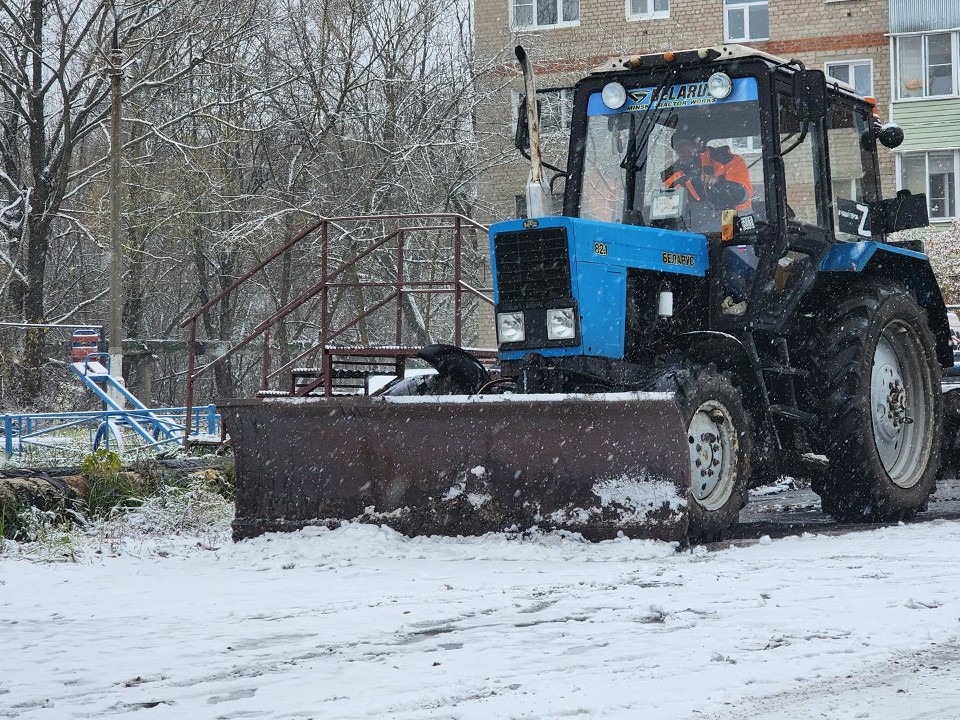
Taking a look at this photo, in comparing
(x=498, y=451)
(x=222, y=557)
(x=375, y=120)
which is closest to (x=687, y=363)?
(x=498, y=451)

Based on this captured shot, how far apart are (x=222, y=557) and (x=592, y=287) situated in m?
2.44

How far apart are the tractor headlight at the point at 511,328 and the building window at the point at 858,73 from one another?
25.2 metres

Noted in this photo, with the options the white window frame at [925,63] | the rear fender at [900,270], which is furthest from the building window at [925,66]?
the rear fender at [900,270]

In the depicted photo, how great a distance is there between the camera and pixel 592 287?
773 centimetres

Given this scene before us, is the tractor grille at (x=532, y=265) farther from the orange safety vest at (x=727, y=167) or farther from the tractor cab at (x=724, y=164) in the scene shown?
the orange safety vest at (x=727, y=167)

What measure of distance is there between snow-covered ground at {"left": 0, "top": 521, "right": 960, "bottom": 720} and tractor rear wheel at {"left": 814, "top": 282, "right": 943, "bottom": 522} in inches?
35.6

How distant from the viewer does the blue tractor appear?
7.30 m

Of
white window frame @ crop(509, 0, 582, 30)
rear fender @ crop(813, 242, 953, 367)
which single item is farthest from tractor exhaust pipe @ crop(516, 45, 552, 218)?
white window frame @ crop(509, 0, 582, 30)

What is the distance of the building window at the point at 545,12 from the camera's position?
31.9 m

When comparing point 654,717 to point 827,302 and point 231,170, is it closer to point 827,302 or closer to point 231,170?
point 827,302

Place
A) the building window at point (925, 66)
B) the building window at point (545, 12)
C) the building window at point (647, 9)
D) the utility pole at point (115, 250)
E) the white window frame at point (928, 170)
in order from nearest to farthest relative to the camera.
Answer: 1. the utility pole at point (115, 250)
2. the white window frame at point (928, 170)
3. the building window at point (925, 66)
4. the building window at point (647, 9)
5. the building window at point (545, 12)

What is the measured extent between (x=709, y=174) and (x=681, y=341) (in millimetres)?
1107

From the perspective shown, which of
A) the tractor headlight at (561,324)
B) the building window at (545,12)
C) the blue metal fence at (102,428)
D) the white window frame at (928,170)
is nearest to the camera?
the tractor headlight at (561,324)

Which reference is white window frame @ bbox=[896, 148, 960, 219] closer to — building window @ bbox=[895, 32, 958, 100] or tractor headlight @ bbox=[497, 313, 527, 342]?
building window @ bbox=[895, 32, 958, 100]
